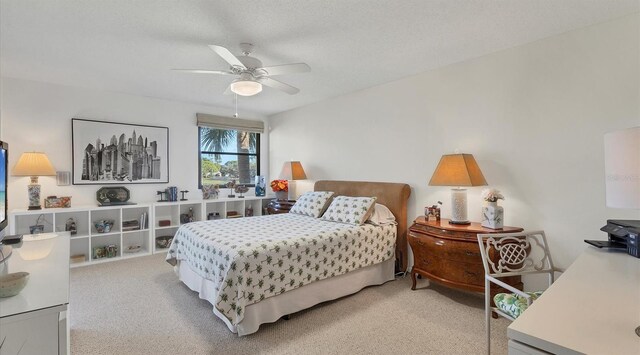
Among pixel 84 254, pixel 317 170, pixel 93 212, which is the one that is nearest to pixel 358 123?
pixel 317 170

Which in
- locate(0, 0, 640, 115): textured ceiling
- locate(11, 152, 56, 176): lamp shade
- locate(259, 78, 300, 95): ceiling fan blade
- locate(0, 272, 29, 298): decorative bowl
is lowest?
locate(0, 272, 29, 298): decorative bowl

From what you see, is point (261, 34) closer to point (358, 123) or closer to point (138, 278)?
point (358, 123)

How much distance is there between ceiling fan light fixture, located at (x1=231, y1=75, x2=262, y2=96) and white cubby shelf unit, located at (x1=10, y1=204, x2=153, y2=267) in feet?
A: 8.96

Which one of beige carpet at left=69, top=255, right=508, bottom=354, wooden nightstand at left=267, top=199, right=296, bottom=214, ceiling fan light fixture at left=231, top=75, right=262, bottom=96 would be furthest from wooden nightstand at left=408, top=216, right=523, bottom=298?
wooden nightstand at left=267, top=199, right=296, bottom=214

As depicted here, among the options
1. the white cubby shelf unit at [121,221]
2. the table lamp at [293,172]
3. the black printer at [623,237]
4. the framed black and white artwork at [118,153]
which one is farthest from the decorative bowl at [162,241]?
the black printer at [623,237]

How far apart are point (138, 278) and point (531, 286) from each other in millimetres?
4075

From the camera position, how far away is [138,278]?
3.37 m

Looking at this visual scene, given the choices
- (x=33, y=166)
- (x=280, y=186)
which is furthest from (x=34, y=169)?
(x=280, y=186)

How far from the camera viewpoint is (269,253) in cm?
233

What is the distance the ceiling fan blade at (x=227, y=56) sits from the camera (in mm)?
2143

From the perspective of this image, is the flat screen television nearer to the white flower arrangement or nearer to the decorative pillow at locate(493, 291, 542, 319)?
the decorative pillow at locate(493, 291, 542, 319)

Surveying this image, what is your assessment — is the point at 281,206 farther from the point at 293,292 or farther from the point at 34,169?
the point at 34,169

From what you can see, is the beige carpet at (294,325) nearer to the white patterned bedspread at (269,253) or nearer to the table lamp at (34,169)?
the white patterned bedspread at (269,253)

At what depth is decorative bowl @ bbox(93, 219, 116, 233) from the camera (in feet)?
13.1
